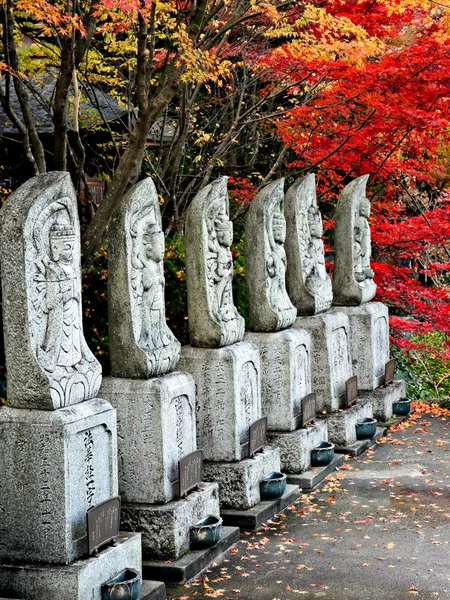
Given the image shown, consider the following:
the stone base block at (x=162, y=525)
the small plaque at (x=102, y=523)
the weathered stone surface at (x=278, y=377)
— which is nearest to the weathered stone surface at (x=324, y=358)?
the weathered stone surface at (x=278, y=377)

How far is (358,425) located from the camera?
11.1 meters

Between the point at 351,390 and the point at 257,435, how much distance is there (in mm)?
3125

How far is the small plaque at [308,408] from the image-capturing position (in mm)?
9508

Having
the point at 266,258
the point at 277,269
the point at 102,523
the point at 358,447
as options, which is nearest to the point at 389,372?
the point at 358,447

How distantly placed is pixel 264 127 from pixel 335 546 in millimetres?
9934

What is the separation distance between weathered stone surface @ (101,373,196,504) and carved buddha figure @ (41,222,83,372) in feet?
3.80

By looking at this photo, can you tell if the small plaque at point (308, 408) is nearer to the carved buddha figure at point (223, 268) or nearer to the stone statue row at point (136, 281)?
the stone statue row at point (136, 281)

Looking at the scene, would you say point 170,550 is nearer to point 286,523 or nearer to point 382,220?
point 286,523

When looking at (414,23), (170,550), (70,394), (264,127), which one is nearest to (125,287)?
(70,394)

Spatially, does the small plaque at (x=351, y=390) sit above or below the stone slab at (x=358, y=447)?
above

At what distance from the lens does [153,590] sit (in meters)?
6.07

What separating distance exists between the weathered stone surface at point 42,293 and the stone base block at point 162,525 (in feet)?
4.46

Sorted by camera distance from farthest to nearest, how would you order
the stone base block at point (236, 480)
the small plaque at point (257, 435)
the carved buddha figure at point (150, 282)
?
the small plaque at point (257, 435)
the stone base block at point (236, 480)
the carved buddha figure at point (150, 282)

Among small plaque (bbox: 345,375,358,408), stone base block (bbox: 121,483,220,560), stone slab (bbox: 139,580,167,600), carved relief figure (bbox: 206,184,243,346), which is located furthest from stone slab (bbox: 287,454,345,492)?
stone slab (bbox: 139,580,167,600)
